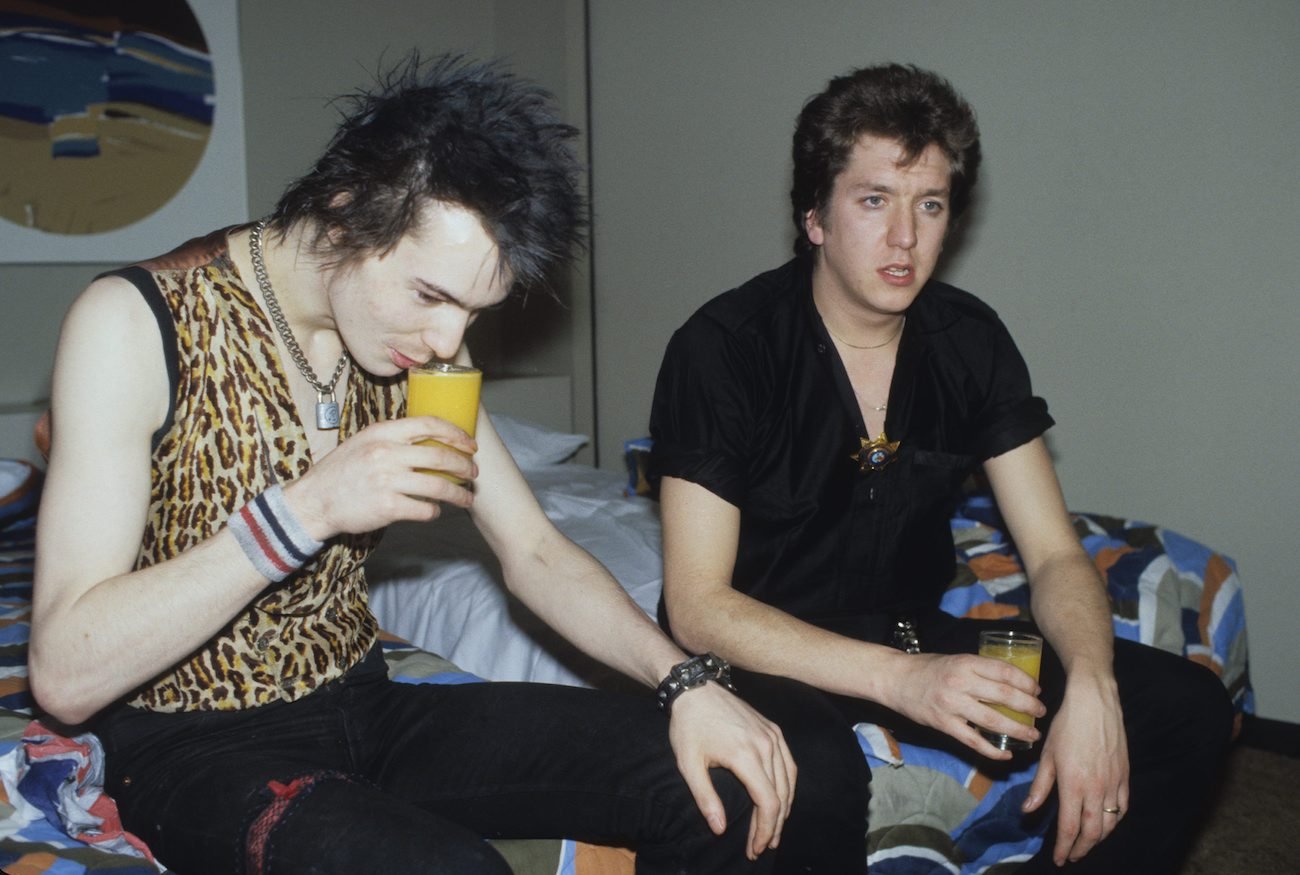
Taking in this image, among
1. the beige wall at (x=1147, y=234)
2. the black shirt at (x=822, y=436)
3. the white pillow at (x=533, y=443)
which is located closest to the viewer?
the black shirt at (x=822, y=436)

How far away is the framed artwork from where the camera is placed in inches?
126

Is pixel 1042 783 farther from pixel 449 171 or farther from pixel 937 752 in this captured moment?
pixel 449 171

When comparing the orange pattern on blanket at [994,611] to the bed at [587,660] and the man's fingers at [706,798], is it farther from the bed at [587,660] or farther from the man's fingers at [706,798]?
the man's fingers at [706,798]

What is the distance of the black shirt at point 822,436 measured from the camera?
172 cm

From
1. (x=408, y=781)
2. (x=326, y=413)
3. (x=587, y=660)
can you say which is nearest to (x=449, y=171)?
(x=326, y=413)

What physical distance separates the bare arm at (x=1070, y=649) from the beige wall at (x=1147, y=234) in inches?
48.2

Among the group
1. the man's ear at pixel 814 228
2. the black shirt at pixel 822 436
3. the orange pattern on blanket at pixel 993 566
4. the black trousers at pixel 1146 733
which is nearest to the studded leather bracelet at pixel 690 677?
the black trousers at pixel 1146 733

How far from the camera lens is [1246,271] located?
2656 mm

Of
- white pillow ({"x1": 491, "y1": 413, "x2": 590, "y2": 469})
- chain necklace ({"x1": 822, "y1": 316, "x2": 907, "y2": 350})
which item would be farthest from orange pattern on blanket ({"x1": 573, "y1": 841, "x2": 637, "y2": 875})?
white pillow ({"x1": 491, "y1": 413, "x2": 590, "y2": 469})

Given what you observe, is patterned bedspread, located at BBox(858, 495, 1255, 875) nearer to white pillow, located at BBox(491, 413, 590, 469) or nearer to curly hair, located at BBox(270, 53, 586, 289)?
curly hair, located at BBox(270, 53, 586, 289)

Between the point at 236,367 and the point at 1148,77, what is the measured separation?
243cm

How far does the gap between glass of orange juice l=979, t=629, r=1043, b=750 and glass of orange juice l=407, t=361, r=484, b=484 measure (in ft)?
2.42

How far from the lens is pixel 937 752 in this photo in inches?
64.2

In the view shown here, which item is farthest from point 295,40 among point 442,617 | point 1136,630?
point 1136,630
